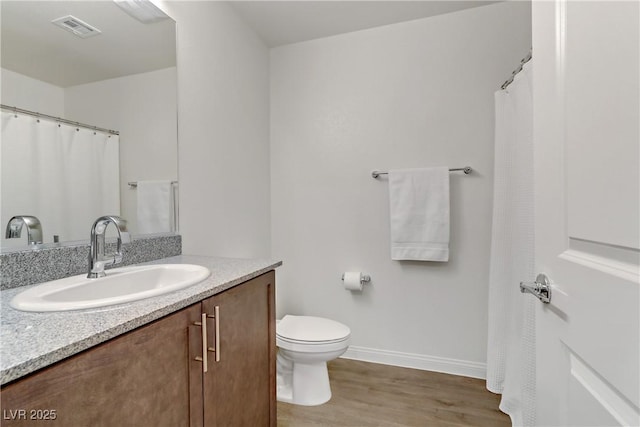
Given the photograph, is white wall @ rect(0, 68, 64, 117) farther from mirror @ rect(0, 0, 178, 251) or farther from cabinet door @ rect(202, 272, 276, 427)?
cabinet door @ rect(202, 272, 276, 427)

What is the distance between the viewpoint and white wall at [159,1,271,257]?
5.35 feet

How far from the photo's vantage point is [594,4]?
22.6 inches

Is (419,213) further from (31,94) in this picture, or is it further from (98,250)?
(31,94)

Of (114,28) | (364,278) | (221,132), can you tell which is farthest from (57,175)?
(364,278)

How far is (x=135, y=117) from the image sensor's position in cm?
141

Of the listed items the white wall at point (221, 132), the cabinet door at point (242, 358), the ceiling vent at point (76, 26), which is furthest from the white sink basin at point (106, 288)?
the ceiling vent at point (76, 26)

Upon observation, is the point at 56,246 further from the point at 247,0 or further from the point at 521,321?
the point at 521,321

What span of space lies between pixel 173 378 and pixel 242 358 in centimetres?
34

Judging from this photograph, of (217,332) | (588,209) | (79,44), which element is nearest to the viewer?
(588,209)

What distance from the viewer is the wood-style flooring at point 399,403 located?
1.62 meters

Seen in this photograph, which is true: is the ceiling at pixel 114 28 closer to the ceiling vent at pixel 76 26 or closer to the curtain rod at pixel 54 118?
the ceiling vent at pixel 76 26

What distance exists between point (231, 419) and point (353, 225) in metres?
1.49

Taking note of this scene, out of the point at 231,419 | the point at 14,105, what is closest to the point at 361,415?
the point at 231,419

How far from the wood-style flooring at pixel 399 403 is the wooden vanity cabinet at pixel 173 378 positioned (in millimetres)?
437
